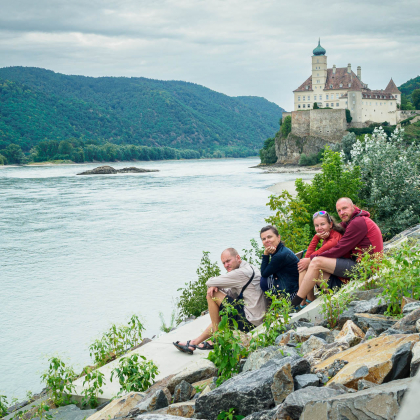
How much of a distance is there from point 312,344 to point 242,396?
3.10 feet

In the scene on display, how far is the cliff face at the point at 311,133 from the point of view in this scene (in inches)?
2751

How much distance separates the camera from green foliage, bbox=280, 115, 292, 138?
76.9 meters

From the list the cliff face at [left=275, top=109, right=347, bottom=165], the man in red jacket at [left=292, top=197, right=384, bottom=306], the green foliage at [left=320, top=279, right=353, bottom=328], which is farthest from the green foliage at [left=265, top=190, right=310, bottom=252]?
the cliff face at [left=275, top=109, right=347, bottom=165]

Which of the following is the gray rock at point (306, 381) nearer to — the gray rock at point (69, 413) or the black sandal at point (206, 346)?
the gray rock at point (69, 413)

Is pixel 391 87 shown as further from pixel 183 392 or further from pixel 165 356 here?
pixel 183 392

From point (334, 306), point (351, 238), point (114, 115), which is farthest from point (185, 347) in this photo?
point (114, 115)

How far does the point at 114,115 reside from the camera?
149 m

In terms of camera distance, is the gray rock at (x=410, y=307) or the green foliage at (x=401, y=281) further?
the green foliage at (x=401, y=281)

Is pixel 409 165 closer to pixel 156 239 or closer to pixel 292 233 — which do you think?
pixel 292 233

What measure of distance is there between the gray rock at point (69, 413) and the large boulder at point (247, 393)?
167 centimetres

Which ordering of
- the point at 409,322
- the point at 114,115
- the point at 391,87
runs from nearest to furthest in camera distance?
the point at 409,322, the point at 391,87, the point at 114,115

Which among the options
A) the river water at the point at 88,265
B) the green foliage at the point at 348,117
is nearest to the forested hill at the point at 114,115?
the green foliage at the point at 348,117

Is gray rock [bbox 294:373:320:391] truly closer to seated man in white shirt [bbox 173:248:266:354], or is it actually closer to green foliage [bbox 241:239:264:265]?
seated man in white shirt [bbox 173:248:266:354]

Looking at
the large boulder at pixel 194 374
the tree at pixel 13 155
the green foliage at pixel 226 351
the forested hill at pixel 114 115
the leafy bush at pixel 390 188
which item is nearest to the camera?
the green foliage at pixel 226 351
